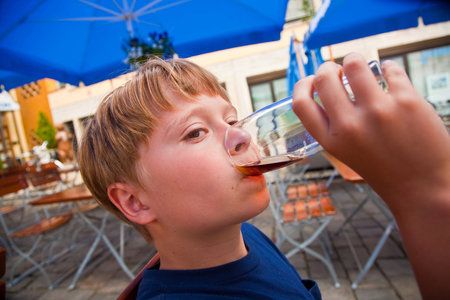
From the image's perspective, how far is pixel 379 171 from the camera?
0.48 m

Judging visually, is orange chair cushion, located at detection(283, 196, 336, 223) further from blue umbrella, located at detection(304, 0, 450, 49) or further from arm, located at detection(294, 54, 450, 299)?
arm, located at detection(294, 54, 450, 299)

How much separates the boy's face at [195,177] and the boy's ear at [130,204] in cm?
4

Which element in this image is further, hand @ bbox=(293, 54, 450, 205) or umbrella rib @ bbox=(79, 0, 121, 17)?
umbrella rib @ bbox=(79, 0, 121, 17)

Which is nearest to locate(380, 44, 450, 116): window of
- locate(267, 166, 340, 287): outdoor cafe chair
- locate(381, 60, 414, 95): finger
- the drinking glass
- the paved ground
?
the paved ground

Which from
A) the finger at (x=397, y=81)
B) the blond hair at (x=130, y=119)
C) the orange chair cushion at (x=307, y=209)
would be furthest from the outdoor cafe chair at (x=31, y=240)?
the finger at (x=397, y=81)

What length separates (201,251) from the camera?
3.22 feet

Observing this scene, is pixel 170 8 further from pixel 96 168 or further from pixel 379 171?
pixel 379 171

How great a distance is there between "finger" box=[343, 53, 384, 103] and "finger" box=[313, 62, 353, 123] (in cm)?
2

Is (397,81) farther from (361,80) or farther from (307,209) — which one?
(307,209)

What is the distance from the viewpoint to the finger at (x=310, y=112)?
49 centimetres

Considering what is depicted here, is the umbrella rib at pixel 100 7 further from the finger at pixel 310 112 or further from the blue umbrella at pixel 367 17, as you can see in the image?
the finger at pixel 310 112

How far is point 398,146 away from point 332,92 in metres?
0.12

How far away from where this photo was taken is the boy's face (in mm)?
874

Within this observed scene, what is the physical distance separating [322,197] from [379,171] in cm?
299
